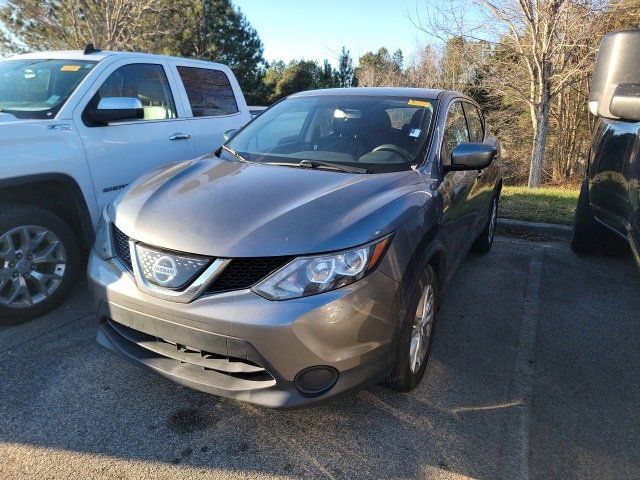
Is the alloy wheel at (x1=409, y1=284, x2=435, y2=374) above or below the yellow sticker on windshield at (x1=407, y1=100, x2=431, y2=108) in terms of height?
below

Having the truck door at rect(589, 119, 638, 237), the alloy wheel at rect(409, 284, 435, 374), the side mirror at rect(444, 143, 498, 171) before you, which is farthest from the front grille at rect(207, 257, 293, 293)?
the truck door at rect(589, 119, 638, 237)

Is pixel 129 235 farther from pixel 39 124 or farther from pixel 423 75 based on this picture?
pixel 423 75

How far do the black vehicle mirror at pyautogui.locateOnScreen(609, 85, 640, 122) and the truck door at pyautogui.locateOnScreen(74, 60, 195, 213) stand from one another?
3.44 metres

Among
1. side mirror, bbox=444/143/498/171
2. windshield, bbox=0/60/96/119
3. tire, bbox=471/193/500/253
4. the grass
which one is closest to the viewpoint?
side mirror, bbox=444/143/498/171

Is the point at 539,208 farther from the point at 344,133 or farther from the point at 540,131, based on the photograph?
the point at 540,131

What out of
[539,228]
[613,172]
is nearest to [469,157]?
[613,172]

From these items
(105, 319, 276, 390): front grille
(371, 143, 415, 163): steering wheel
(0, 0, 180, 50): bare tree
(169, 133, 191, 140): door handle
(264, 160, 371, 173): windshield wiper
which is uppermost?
(0, 0, 180, 50): bare tree

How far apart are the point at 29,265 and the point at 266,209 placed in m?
1.99

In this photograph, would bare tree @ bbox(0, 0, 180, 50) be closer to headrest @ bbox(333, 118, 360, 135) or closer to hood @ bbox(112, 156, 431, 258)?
headrest @ bbox(333, 118, 360, 135)

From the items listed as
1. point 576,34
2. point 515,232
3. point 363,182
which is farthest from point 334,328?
point 576,34

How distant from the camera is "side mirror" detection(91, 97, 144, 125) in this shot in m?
3.69

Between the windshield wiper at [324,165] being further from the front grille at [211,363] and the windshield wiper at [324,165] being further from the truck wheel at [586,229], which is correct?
the truck wheel at [586,229]

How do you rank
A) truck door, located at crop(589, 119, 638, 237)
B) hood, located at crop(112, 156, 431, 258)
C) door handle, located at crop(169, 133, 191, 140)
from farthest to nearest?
door handle, located at crop(169, 133, 191, 140) → truck door, located at crop(589, 119, 638, 237) → hood, located at crop(112, 156, 431, 258)

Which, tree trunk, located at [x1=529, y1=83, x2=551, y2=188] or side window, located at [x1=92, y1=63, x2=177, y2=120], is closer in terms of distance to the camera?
side window, located at [x1=92, y1=63, x2=177, y2=120]
